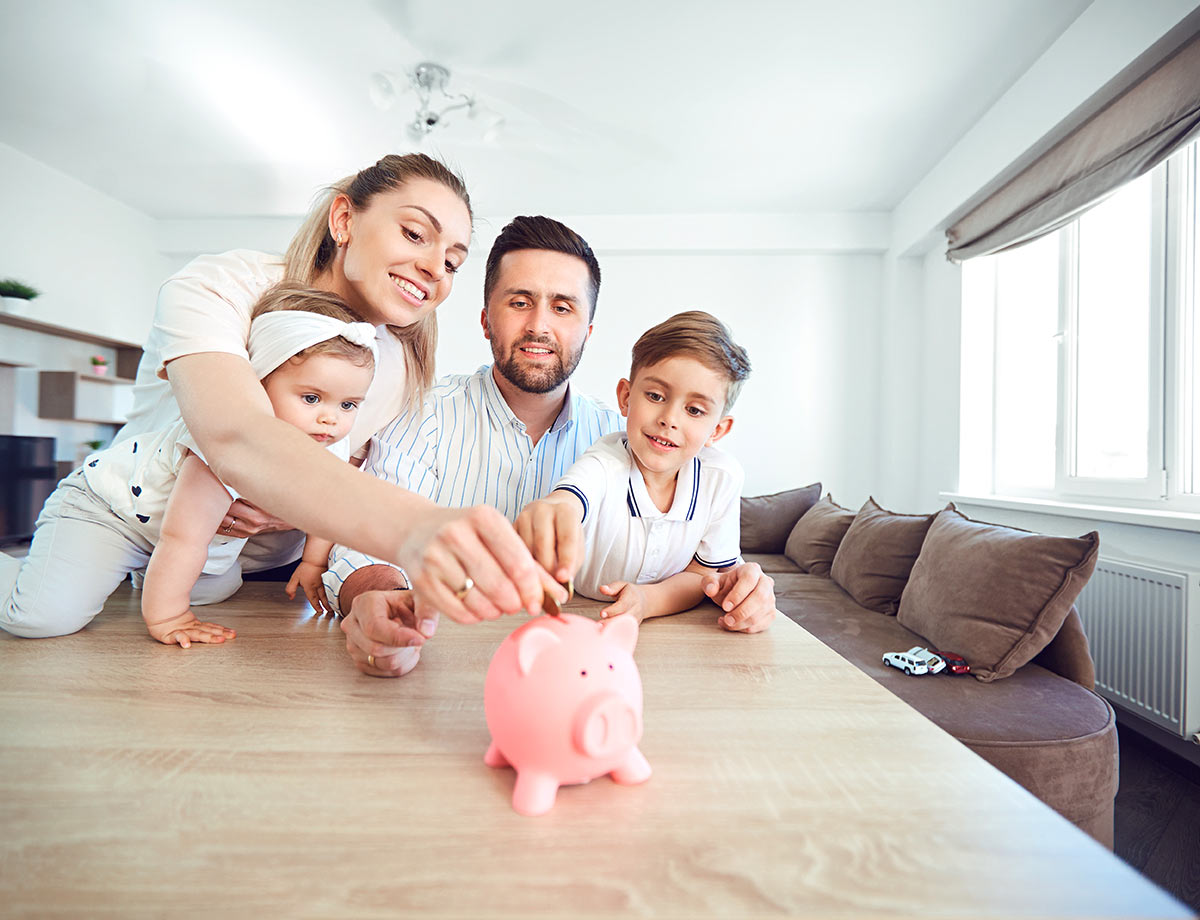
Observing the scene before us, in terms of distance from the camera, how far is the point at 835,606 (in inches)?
117

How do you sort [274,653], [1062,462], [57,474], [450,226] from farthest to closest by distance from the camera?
1. [57,474]
2. [1062,462]
3. [450,226]
4. [274,653]

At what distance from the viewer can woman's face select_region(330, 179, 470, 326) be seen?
1356 millimetres

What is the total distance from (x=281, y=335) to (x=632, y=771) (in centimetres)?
91

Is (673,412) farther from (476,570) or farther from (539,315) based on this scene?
(476,570)

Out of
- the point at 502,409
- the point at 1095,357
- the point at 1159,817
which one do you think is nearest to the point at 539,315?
the point at 502,409

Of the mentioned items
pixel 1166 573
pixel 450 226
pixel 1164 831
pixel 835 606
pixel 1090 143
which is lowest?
pixel 1164 831

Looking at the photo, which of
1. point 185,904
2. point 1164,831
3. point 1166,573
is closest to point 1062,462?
point 1166,573

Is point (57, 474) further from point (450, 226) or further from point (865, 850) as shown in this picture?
point (865, 850)

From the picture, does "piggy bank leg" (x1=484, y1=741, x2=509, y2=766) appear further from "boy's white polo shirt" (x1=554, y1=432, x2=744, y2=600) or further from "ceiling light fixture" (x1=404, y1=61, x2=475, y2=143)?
"ceiling light fixture" (x1=404, y1=61, x2=475, y2=143)

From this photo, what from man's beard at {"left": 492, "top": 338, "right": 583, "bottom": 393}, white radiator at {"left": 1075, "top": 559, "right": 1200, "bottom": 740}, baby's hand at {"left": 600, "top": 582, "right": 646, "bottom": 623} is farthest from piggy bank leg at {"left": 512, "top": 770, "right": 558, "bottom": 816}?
white radiator at {"left": 1075, "top": 559, "right": 1200, "bottom": 740}

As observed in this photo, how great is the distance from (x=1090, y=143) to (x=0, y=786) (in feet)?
13.1

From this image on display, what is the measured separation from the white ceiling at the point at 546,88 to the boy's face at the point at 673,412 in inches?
95.4

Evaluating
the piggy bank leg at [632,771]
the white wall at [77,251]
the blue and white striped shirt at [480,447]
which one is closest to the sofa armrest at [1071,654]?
the blue and white striped shirt at [480,447]

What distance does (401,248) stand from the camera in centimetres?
135
